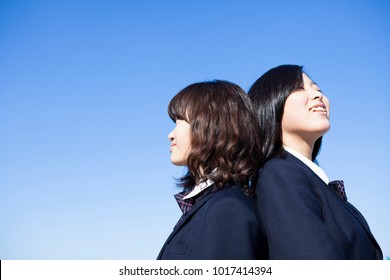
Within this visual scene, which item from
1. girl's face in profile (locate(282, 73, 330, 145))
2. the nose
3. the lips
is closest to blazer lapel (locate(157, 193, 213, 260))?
the nose

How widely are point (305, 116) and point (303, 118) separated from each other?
0.08 feet

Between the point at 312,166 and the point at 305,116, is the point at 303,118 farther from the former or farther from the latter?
the point at 312,166

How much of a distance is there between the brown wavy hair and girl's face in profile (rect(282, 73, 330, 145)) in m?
0.25

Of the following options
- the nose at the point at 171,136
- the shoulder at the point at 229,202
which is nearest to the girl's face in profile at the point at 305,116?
the shoulder at the point at 229,202

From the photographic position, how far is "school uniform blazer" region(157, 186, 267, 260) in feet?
8.50

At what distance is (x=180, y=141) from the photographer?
321 centimetres

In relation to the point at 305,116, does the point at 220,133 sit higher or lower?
lower

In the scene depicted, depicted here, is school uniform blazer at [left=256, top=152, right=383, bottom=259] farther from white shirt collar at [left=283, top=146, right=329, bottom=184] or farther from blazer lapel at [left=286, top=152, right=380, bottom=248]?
white shirt collar at [left=283, top=146, right=329, bottom=184]

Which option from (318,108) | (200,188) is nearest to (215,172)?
(200,188)

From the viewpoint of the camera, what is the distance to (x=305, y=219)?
2.63 m

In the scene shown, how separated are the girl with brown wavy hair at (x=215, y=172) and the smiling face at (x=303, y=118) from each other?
0.25 meters

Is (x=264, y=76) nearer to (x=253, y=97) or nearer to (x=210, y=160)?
(x=253, y=97)
